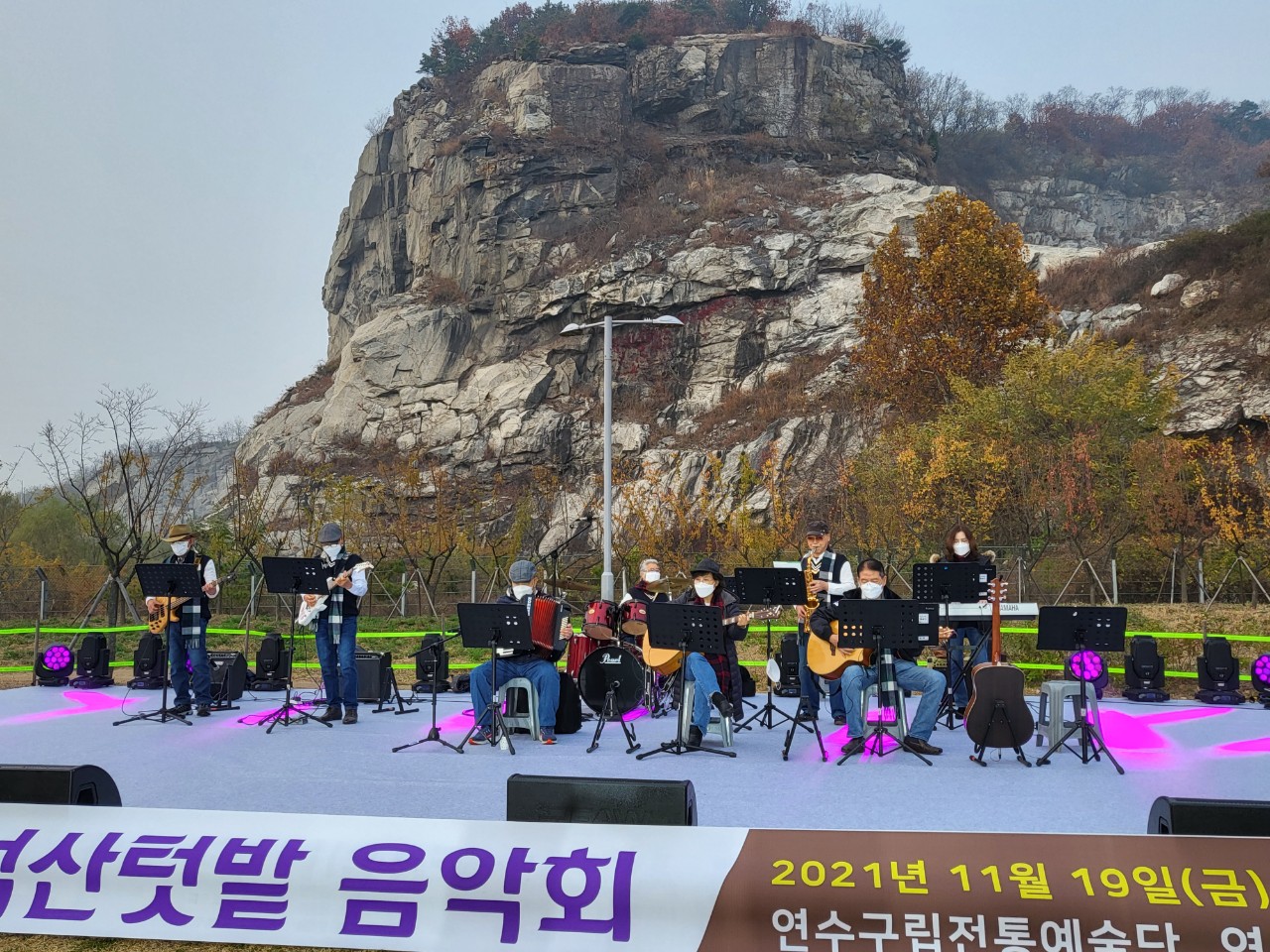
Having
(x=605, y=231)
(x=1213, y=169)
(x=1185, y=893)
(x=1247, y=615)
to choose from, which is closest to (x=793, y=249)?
(x=605, y=231)

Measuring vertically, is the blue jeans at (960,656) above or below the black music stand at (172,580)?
below

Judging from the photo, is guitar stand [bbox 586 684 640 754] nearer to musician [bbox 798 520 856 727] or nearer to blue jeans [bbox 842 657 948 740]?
musician [bbox 798 520 856 727]

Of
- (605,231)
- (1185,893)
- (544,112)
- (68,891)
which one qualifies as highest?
(544,112)

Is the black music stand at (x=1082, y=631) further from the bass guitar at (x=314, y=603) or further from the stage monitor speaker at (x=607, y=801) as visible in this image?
the bass guitar at (x=314, y=603)

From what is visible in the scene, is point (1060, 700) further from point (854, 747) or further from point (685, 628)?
point (685, 628)

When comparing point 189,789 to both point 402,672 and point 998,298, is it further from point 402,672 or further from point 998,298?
point 998,298

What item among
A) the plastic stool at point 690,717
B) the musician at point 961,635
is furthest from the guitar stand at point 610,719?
the musician at point 961,635

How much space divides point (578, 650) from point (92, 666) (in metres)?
8.21

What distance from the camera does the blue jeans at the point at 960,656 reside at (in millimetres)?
10750

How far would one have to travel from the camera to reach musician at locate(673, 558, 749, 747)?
9422 millimetres

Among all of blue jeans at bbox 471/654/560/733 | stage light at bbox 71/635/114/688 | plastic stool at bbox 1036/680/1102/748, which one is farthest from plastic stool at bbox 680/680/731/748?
stage light at bbox 71/635/114/688

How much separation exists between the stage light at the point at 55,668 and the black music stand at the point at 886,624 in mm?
12131

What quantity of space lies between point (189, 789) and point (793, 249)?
4815cm

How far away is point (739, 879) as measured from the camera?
4.14m
